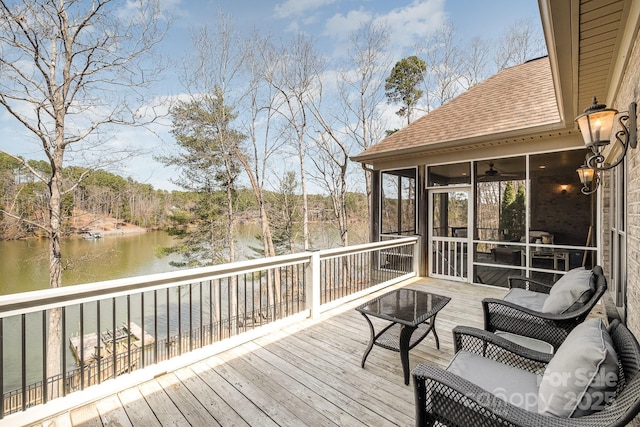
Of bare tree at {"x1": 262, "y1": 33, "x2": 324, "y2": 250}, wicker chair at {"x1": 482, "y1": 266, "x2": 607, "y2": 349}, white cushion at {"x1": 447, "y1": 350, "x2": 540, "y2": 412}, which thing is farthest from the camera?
bare tree at {"x1": 262, "y1": 33, "x2": 324, "y2": 250}

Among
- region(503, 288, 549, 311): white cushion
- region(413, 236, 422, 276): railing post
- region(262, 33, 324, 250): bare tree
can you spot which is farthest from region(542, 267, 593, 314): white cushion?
region(262, 33, 324, 250): bare tree

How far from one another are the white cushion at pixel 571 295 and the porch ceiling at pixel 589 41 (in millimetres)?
1696

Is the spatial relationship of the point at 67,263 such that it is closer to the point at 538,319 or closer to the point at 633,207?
the point at 538,319

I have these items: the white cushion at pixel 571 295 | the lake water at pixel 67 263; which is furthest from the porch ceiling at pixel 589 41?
the lake water at pixel 67 263

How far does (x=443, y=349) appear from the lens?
3137mm

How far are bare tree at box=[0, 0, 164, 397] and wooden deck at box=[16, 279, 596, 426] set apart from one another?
280 inches

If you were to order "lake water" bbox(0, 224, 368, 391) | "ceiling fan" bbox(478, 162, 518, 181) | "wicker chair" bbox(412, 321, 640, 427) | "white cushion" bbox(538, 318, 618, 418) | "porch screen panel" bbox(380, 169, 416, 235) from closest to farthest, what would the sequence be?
"wicker chair" bbox(412, 321, 640, 427)
"white cushion" bbox(538, 318, 618, 418)
"ceiling fan" bbox(478, 162, 518, 181)
"porch screen panel" bbox(380, 169, 416, 235)
"lake water" bbox(0, 224, 368, 391)

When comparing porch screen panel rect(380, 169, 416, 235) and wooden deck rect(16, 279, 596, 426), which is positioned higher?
porch screen panel rect(380, 169, 416, 235)

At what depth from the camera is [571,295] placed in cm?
246

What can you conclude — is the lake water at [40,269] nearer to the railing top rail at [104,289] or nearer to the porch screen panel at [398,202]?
the railing top rail at [104,289]

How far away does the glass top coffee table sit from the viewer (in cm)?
255

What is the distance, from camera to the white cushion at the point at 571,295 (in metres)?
2.40

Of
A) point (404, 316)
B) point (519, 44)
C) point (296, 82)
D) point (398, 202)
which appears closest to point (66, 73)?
point (296, 82)

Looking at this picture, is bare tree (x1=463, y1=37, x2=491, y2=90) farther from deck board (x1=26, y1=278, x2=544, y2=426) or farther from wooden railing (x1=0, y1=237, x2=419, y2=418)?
deck board (x1=26, y1=278, x2=544, y2=426)
